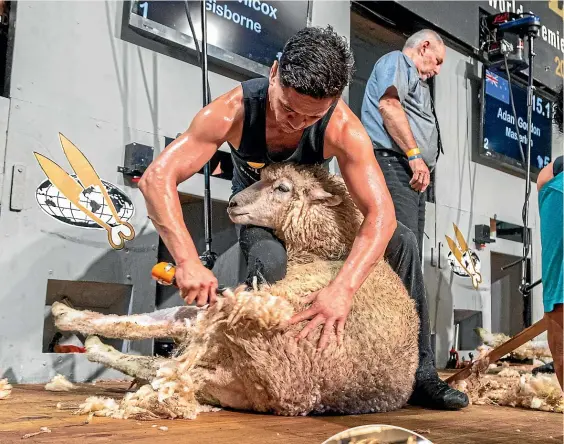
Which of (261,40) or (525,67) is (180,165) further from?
(525,67)

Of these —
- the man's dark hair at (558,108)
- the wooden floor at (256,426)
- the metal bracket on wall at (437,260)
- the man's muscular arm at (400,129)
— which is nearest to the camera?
the wooden floor at (256,426)

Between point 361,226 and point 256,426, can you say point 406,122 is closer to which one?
point 361,226

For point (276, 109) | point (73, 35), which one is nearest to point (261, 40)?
point (73, 35)

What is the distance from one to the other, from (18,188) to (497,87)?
4.57m

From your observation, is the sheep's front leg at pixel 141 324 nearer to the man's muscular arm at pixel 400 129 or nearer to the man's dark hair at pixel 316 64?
the man's dark hair at pixel 316 64

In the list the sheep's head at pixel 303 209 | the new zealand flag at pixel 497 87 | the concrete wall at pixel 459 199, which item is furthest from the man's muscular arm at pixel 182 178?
the new zealand flag at pixel 497 87

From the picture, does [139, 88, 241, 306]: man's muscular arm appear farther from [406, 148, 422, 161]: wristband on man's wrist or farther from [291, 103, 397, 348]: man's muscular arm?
[406, 148, 422, 161]: wristband on man's wrist

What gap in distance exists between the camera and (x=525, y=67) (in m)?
5.68

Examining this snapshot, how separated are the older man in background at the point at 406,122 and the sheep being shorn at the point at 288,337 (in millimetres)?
893

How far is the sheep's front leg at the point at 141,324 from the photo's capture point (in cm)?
191

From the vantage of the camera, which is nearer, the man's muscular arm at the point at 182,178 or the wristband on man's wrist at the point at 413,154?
the man's muscular arm at the point at 182,178

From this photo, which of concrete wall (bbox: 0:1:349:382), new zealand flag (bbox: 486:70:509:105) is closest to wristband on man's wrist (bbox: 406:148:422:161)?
concrete wall (bbox: 0:1:349:382)

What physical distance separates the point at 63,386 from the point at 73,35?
1663 mm

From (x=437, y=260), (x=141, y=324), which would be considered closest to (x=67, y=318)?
(x=141, y=324)
